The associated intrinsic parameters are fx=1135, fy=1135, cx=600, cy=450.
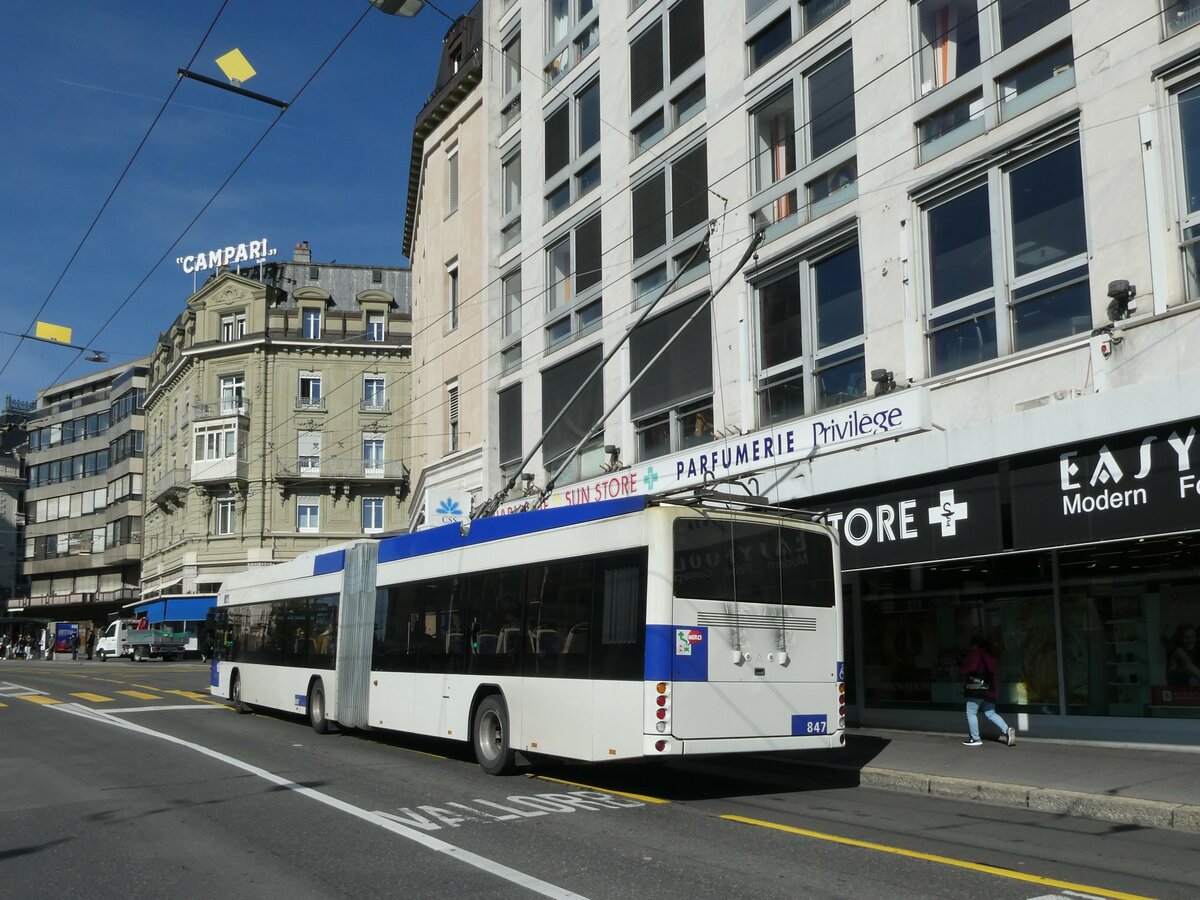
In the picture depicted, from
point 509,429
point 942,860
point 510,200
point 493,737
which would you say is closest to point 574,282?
point 509,429

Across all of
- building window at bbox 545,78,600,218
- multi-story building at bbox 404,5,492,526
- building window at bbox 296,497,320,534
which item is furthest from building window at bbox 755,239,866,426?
building window at bbox 296,497,320,534

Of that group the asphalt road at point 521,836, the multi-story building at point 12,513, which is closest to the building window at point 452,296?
the asphalt road at point 521,836

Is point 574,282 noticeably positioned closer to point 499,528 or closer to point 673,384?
point 673,384

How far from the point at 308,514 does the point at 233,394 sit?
26.7 feet

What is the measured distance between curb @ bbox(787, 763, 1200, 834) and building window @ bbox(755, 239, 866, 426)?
20.6 ft

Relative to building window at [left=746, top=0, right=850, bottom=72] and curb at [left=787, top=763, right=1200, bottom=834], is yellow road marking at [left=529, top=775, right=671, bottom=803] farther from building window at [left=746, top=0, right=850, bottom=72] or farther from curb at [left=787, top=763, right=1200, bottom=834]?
building window at [left=746, top=0, right=850, bottom=72]

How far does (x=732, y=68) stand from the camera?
19984mm

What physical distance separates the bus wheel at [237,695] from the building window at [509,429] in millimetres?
7613

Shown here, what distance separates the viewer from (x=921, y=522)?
49.5 feet

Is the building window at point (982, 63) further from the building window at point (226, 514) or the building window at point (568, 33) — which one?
the building window at point (226, 514)

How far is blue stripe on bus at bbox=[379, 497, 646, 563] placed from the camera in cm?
1176

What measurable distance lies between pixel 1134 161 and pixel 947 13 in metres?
4.31

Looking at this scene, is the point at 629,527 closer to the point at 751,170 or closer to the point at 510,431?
the point at 751,170

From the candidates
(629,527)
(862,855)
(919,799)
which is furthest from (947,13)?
(862,855)
